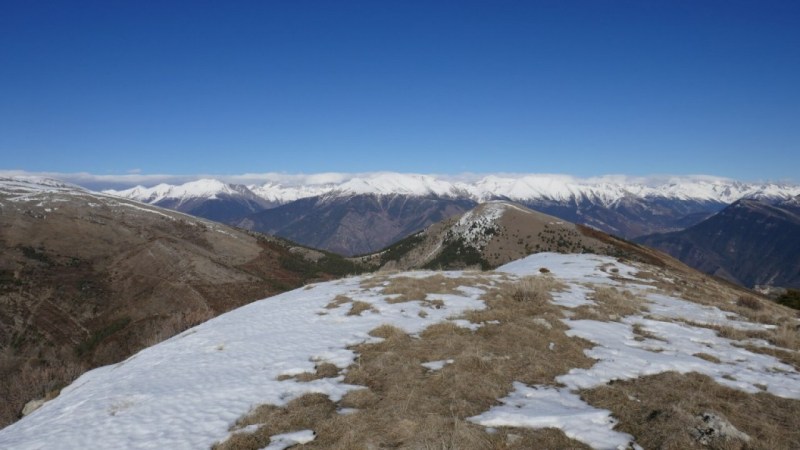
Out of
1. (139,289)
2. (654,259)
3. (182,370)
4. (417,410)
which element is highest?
(417,410)

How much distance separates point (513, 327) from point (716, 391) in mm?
6702

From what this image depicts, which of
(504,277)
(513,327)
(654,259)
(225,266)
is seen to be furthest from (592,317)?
(225,266)

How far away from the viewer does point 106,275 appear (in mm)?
130875

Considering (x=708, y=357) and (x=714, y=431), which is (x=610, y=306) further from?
(x=714, y=431)

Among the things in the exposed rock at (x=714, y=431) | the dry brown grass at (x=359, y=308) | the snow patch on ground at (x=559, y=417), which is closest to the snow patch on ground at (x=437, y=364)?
the snow patch on ground at (x=559, y=417)

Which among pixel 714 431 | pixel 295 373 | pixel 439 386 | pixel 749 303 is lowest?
pixel 749 303

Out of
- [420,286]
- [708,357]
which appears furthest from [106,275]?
[708,357]

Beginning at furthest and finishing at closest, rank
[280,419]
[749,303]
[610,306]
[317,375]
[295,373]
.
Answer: [749,303] → [610,306] → [295,373] → [317,375] → [280,419]

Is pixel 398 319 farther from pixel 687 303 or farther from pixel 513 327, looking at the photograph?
pixel 687 303

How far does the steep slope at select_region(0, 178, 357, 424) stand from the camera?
102500 millimetres

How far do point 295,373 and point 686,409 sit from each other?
10797 mm

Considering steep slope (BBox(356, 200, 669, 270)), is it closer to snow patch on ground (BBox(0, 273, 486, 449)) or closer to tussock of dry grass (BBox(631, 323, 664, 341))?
tussock of dry grass (BBox(631, 323, 664, 341))

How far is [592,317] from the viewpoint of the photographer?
61.4 ft

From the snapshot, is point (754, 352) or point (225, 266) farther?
point (225, 266)
